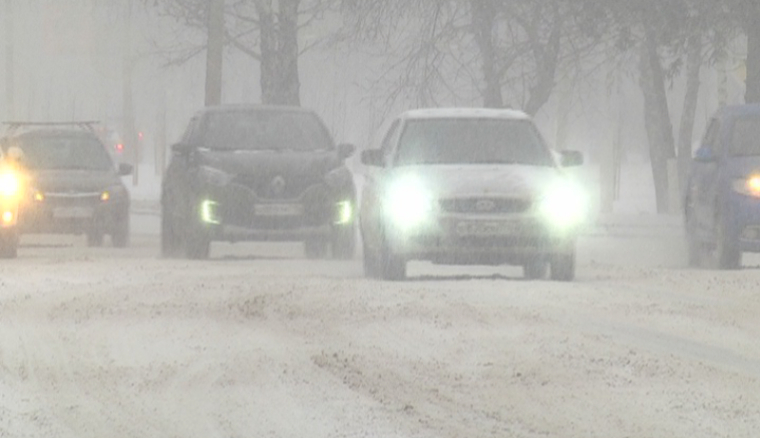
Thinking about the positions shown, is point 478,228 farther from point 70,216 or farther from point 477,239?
point 70,216

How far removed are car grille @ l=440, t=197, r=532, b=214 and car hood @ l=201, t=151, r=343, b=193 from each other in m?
4.36

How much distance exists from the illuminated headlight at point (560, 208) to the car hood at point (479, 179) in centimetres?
10

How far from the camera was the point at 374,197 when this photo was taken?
66.5ft

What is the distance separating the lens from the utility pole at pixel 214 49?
40.1m

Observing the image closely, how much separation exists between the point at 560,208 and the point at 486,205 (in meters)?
0.65

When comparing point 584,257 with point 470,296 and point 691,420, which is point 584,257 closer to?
point 470,296

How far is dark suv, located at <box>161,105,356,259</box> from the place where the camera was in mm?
22766

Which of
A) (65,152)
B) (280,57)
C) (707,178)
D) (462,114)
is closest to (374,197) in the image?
(462,114)

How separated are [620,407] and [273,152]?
12239mm

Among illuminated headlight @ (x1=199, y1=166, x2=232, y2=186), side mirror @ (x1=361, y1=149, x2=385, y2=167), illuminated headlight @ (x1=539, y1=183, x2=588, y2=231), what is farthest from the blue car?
illuminated headlight @ (x1=199, y1=166, x2=232, y2=186)

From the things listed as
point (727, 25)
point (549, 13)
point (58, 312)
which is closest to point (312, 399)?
point (58, 312)

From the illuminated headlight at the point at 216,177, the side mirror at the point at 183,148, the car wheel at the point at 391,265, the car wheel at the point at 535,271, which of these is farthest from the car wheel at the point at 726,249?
the side mirror at the point at 183,148

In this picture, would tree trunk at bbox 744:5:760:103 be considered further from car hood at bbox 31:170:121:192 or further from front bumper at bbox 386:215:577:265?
front bumper at bbox 386:215:577:265

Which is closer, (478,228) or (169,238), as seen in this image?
(478,228)
